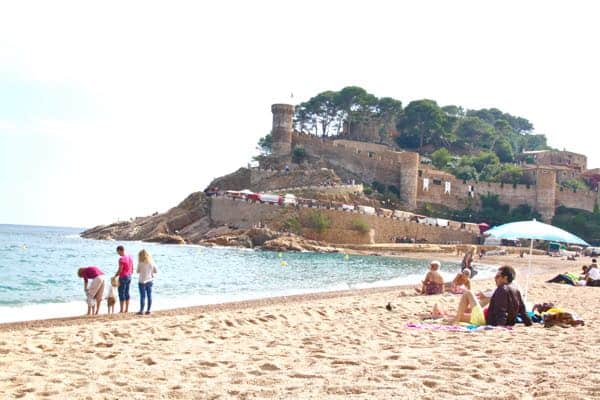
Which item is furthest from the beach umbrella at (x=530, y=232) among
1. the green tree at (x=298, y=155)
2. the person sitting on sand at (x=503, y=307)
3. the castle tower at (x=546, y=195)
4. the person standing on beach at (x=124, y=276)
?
the green tree at (x=298, y=155)

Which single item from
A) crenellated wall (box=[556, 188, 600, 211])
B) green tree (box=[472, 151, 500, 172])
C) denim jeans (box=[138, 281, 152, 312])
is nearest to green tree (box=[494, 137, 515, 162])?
green tree (box=[472, 151, 500, 172])

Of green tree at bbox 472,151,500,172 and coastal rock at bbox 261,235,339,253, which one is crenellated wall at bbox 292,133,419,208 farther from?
coastal rock at bbox 261,235,339,253

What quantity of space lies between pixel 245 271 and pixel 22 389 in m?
18.8

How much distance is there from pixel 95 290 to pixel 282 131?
156 ft

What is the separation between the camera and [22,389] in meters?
4.61

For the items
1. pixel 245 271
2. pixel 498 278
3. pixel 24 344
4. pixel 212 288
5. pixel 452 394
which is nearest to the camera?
pixel 452 394

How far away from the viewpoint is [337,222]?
142ft

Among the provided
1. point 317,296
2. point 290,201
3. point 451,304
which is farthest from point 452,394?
point 290,201

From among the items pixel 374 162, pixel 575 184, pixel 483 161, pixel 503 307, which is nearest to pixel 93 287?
pixel 503 307

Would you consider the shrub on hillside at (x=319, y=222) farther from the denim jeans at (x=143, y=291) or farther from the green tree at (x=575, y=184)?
the denim jeans at (x=143, y=291)

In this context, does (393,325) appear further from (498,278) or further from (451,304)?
(451,304)

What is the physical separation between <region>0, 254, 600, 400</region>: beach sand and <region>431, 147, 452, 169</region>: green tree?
5569 centimetres

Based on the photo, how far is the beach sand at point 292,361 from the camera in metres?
4.54

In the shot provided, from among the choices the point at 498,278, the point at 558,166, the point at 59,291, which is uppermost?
the point at 558,166
